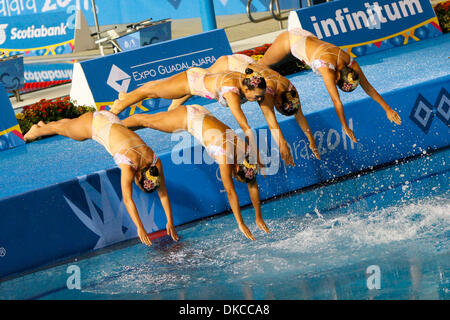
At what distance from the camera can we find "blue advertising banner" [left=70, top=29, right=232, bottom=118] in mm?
11859

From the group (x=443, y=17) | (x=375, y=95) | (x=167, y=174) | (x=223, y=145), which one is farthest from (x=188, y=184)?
(x=443, y=17)

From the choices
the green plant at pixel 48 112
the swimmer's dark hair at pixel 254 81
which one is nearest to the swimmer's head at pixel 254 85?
the swimmer's dark hair at pixel 254 81

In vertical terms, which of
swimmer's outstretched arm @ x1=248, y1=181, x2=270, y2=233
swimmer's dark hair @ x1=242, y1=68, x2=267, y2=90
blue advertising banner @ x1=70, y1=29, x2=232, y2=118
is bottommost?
swimmer's outstretched arm @ x1=248, y1=181, x2=270, y2=233

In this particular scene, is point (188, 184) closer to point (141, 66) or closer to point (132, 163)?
point (132, 163)

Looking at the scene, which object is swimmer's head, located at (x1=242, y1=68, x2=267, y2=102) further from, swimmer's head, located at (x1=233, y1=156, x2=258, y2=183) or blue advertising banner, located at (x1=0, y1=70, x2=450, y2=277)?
blue advertising banner, located at (x1=0, y1=70, x2=450, y2=277)

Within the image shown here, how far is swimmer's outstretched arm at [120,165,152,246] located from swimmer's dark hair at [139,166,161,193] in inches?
5.2

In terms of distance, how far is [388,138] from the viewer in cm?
966

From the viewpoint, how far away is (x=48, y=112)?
11836 mm

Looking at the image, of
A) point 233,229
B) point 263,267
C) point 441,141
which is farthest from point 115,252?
point 441,141

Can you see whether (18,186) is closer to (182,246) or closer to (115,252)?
(115,252)

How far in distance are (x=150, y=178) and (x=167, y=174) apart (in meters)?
0.97

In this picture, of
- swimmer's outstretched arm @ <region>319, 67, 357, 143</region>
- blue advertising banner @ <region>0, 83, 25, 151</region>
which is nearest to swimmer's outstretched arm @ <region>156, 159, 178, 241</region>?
swimmer's outstretched arm @ <region>319, 67, 357, 143</region>
